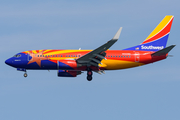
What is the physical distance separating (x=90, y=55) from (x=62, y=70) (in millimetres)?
6036

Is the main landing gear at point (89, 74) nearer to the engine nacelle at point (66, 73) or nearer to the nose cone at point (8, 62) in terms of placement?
the engine nacelle at point (66, 73)

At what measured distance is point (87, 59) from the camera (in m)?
49.4

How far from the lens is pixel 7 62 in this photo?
5238 cm

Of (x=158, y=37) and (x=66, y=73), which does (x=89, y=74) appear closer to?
(x=66, y=73)

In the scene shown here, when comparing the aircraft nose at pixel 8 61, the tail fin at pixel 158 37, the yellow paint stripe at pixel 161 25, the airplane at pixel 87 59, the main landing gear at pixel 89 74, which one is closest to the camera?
the airplane at pixel 87 59

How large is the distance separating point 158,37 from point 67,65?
1381 centimetres

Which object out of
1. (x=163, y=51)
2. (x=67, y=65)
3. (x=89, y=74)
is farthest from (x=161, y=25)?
(x=67, y=65)

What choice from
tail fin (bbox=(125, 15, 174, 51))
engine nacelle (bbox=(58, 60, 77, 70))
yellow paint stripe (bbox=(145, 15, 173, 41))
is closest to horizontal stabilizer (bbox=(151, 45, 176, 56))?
tail fin (bbox=(125, 15, 174, 51))

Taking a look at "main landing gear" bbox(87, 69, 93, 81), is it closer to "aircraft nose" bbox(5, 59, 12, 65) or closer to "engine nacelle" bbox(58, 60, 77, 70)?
"engine nacelle" bbox(58, 60, 77, 70)

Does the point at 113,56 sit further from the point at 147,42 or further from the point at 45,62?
the point at 45,62

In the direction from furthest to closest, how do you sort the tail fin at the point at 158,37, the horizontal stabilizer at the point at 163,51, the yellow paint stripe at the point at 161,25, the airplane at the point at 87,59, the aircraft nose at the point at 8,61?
the yellow paint stripe at the point at 161,25 → the tail fin at the point at 158,37 → the aircraft nose at the point at 8,61 → the airplane at the point at 87,59 → the horizontal stabilizer at the point at 163,51

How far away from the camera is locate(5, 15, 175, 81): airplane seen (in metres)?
49.3

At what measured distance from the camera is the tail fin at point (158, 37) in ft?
171

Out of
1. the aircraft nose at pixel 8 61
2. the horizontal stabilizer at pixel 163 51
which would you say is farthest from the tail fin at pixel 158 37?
the aircraft nose at pixel 8 61
